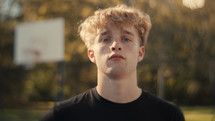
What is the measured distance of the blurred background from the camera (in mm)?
16266

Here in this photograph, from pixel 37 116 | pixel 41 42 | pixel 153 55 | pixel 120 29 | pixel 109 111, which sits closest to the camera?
pixel 109 111

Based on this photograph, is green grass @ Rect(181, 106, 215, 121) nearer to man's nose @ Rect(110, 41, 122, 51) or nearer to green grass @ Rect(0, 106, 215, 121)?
green grass @ Rect(0, 106, 215, 121)

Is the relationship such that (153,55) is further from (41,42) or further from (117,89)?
(117,89)

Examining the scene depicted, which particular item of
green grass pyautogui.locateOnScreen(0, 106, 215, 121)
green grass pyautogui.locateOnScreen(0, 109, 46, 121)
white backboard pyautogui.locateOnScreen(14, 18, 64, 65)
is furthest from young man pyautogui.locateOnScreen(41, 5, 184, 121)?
green grass pyautogui.locateOnScreen(0, 109, 46, 121)

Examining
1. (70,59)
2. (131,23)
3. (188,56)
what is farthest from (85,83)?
(131,23)

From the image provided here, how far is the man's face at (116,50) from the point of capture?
2205 mm

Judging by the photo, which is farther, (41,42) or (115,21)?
(41,42)

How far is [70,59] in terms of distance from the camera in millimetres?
17766

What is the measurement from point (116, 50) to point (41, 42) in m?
11.3

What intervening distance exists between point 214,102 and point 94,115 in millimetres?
19958

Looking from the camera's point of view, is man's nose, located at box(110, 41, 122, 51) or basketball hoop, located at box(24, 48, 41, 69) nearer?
man's nose, located at box(110, 41, 122, 51)

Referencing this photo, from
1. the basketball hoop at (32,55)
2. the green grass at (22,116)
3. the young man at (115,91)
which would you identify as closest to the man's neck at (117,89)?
the young man at (115,91)

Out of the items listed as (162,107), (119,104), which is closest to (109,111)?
(119,104)

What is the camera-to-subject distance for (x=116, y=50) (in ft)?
7.32
